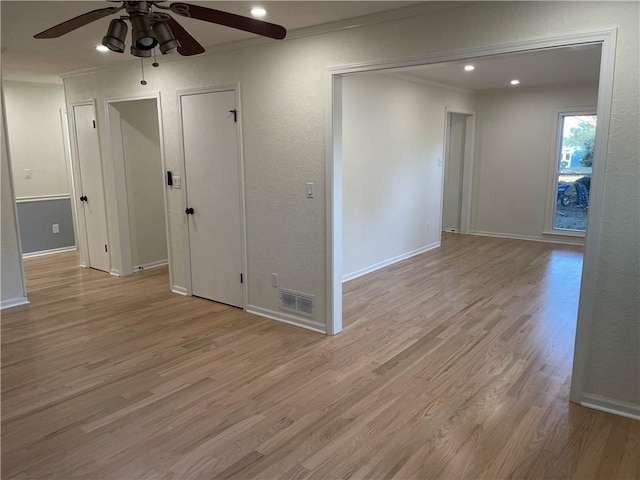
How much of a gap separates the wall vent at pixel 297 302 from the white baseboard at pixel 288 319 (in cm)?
6

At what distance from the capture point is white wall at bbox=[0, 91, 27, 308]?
4445mm

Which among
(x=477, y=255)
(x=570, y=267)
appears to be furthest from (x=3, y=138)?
(x=570, y=267)

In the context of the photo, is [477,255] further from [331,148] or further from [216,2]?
[216,2]

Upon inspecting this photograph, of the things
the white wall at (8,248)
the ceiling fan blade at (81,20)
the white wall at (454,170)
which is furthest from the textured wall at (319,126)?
the white wall at (454,170)

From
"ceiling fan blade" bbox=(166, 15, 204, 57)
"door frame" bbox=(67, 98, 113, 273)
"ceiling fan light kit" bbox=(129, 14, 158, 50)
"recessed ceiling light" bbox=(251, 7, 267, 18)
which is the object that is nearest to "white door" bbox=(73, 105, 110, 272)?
"door frame" bbox=(67, 98, 113, 273)

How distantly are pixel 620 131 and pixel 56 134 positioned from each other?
7270 millimetres

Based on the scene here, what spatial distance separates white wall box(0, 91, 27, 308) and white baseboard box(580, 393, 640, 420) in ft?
→ 16.6

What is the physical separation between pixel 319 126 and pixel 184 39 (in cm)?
141

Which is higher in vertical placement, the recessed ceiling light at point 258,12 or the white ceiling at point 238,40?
the white ceiling at point 238,40

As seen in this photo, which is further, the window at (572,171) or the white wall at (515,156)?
the white wall at (515,156)

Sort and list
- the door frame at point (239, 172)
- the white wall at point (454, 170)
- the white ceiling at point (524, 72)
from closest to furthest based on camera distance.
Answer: the door frame at point (239, 172)
the white ceiling at point (524, 72)
the white wall at point (454, 170)

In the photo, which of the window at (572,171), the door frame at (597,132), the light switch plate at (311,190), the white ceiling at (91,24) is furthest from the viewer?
the window at (572,171)

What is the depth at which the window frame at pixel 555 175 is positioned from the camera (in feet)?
23.4

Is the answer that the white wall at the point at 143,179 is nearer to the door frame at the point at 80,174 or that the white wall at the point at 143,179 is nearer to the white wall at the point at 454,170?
the door frame at the point at 80,174
